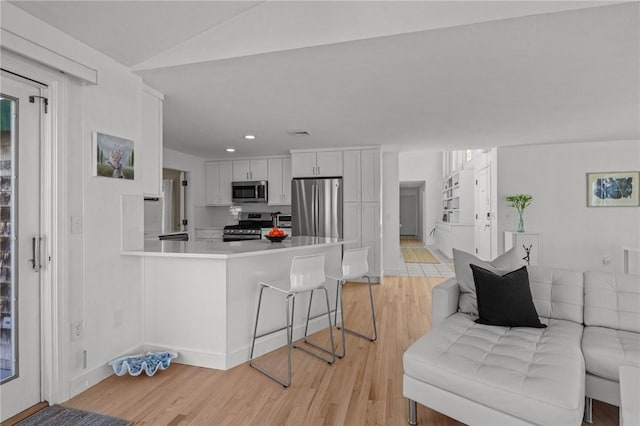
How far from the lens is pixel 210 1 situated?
2.16 metres

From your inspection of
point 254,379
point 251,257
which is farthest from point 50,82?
point 254,379

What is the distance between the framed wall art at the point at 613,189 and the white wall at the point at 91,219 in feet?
21.6

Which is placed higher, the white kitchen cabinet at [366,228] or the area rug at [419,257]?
the white kitchen cabinet at [366,228]

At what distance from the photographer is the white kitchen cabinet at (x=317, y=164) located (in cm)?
606

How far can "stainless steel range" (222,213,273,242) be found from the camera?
6492 mm

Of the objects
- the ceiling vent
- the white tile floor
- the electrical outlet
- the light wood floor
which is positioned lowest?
the light wood floor

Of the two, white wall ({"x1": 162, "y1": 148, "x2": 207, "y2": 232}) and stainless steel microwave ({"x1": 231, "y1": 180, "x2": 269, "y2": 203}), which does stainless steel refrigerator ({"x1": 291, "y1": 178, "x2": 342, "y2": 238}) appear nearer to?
stainless steel microwave ({"x1": 231, "y1": 180, "x2": 269, "y2": 203})

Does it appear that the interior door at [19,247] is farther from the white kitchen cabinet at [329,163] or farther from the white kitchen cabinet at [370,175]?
the white kitchen cabinet at [370,175]

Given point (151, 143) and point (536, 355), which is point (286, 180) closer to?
point (151, 143)

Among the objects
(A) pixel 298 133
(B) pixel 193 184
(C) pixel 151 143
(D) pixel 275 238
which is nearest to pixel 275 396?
(D) pixel 275 238

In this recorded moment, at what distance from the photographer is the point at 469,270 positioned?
268cm

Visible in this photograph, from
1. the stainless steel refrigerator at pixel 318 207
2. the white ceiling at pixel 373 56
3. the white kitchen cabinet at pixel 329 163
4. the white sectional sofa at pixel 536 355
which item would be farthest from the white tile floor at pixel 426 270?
the white sectional sofa at pixel 536 355

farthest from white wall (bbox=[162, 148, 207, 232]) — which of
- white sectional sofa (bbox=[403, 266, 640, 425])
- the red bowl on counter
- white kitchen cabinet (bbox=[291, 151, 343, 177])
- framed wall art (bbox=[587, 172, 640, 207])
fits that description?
framed wall art (bbox=[587, 172, 640, 207])

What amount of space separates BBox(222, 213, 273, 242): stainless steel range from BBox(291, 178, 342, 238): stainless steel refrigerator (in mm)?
898
